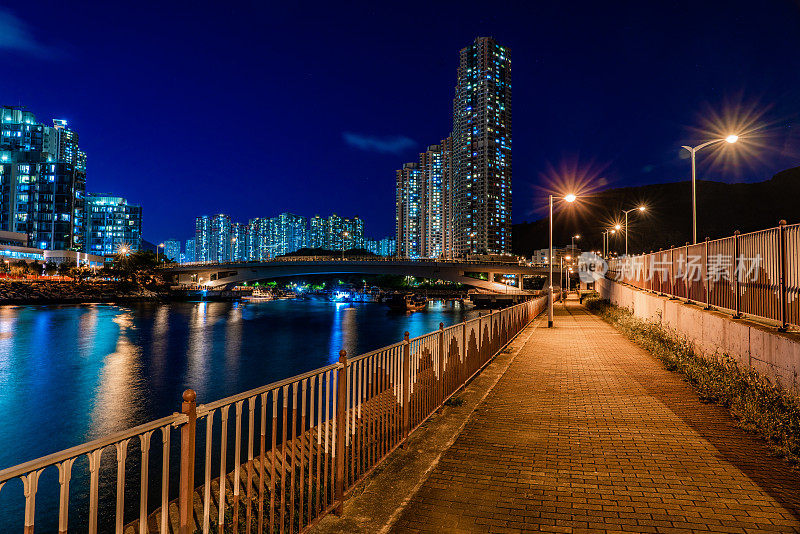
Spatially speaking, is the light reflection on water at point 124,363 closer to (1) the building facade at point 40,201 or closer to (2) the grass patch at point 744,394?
(2) the grass patch at point 744,394

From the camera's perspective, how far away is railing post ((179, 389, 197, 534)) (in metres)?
2.83

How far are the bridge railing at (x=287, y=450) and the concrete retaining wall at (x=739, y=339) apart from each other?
502 centimetres

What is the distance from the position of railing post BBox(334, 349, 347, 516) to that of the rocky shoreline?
97032 millimetres

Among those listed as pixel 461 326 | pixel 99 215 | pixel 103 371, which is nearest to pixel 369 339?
pixel 103 371

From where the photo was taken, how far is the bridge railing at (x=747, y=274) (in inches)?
292

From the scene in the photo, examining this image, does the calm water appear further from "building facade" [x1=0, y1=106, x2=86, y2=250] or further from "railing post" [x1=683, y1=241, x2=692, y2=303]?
"building facade" [x1=0, y1=106, x2=86, y2=250]

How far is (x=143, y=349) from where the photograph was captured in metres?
36.6

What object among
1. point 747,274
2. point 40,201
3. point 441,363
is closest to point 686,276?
point 747,274

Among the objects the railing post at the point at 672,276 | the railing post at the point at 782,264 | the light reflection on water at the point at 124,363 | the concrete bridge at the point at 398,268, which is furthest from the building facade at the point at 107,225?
the railing post at the point at 782,264

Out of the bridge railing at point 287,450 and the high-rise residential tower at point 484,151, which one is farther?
the high-rise residential tower at point 484,151

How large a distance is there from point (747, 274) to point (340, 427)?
9.01 m

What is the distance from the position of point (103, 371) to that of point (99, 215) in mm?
185917

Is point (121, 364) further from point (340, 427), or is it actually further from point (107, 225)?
point (107, 225)

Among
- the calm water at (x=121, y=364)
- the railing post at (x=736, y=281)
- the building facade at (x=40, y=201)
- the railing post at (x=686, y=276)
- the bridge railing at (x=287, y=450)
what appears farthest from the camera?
the building facade at (x=40, y=201)
